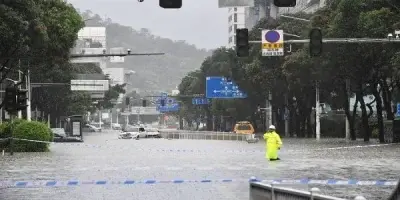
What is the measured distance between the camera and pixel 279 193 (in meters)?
9.35

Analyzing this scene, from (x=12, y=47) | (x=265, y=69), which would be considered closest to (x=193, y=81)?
(x=265, y=69)

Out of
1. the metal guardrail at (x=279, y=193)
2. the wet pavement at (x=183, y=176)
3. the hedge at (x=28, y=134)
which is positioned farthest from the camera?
the hedge at (x=28, y=134)

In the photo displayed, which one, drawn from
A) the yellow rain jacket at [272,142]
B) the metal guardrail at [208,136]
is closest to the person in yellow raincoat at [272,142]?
the yellow rain jacket at [272,142]

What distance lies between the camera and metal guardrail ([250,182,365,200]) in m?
8.11

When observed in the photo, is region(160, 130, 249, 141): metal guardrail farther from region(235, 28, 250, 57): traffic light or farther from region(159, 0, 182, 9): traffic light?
region(159, 0, 182, 9): traffic light

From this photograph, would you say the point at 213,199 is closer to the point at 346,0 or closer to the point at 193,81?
the point at 346,0

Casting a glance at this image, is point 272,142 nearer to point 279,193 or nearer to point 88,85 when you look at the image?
point 279,193

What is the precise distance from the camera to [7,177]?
2378cm

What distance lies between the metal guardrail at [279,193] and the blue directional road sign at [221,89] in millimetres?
83620

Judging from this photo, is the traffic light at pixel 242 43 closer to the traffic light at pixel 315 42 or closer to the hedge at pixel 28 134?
the traffic light at pixel 315 42

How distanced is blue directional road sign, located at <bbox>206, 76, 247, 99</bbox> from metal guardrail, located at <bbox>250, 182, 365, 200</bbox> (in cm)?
8362

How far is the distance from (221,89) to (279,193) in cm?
8625

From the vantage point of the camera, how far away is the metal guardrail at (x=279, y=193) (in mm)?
8109

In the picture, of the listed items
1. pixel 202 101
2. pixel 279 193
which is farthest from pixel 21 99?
pixel 202 101
